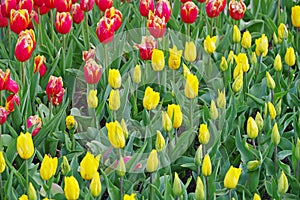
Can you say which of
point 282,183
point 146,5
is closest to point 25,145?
point 282,183

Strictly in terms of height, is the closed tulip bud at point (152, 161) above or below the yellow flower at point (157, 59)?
below

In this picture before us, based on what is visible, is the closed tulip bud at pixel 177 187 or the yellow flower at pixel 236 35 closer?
the closed tulip bud at pixel 177 187

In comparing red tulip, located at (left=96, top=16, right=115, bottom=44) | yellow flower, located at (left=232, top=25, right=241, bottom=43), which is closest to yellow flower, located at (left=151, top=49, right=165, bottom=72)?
red tulip, located at (left=96, top=16, right=115, bottom=44)

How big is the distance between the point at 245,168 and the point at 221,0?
112cm

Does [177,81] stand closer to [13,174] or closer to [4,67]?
[4,67]

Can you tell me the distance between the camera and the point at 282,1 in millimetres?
4789

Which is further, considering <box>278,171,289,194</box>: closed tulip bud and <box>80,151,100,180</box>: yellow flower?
<box>278,171,289,194</box>: closed tulip bud

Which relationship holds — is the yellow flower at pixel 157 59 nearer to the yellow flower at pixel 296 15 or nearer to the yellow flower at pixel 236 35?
the yellow flower at pixel 236 35

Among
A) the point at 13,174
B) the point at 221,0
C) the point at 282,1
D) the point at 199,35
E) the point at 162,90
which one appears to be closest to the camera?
the point at 13,174

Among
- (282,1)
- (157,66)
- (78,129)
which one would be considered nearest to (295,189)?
(157,66)

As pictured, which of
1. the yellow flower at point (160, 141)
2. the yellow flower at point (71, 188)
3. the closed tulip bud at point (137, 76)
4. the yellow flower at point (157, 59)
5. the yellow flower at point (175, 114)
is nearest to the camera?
the yellow flower at point (71, 188)

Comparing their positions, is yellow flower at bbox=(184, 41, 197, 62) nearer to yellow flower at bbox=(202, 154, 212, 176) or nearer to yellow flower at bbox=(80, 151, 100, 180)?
yellow flower at bbox=(202, 154, 212, 176)

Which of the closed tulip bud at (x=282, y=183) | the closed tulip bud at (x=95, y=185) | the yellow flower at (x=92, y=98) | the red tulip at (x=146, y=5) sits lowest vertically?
the closed tulip bud at (x=282, y=183)

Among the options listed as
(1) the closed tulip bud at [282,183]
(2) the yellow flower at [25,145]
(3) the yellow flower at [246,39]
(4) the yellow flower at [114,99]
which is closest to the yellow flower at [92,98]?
(4) the yellow flower at [114,99]
